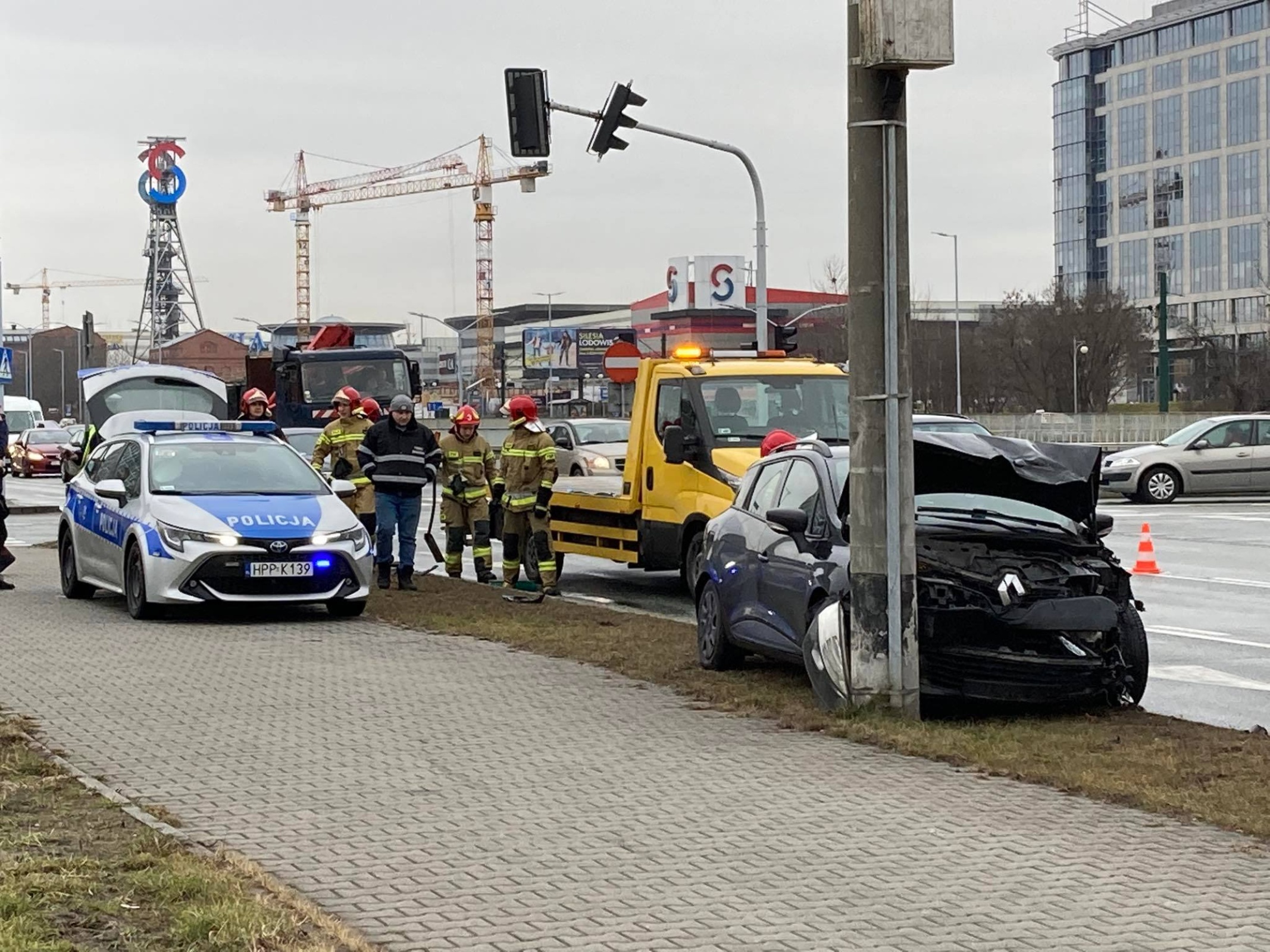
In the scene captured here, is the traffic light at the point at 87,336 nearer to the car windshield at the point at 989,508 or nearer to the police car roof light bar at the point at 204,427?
the police car roof light bar at the point at 204,427

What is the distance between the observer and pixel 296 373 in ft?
113

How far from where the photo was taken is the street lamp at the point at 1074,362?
7731 cm

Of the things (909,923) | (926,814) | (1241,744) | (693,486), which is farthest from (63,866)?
(693,486)

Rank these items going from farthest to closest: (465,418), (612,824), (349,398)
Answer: (349,398)
(465,418)
(612,824)

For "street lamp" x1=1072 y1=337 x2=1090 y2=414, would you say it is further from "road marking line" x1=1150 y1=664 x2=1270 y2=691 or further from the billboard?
"road marking line" x1=1150 y1=664 x2=1270 y2=691

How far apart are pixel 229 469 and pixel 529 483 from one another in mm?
2549

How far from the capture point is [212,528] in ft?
46.9

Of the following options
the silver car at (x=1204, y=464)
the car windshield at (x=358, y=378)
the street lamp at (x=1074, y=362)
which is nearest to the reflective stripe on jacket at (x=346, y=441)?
the car windshield at (x=358, y=378)

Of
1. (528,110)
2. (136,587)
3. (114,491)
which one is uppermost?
(528,110)

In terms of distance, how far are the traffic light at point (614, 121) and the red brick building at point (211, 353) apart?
132646 millimetres

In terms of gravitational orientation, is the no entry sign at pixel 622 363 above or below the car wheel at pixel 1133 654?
above

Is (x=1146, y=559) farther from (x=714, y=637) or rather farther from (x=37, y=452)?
(x=37, y=452)

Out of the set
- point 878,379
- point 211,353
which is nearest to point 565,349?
point 211,353

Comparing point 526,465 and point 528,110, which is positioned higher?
point 528,110
